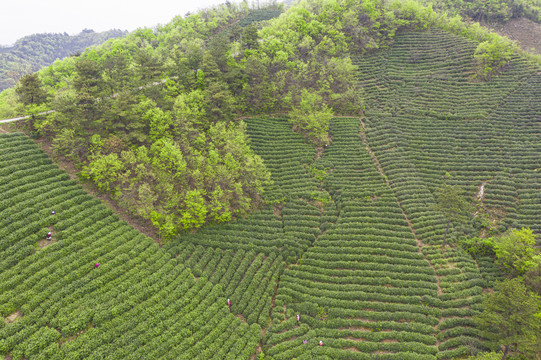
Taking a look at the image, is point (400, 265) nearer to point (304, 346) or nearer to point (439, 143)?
point (304, 346)

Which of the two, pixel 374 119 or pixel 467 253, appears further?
pixel 374 119

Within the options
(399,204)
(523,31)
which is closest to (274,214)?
(399,204)

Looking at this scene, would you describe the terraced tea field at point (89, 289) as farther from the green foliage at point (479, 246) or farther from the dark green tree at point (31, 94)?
the green foliage at point (479, 246)

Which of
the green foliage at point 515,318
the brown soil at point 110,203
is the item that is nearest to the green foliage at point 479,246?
the green foliage at point 515,318

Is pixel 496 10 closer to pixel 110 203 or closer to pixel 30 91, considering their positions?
pixel 110 203

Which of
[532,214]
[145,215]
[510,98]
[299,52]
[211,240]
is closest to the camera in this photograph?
[145,215]

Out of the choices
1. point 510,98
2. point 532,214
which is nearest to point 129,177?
point 532,214

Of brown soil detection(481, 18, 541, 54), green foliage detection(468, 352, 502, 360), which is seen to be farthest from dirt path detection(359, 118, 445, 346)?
brown soil detection(481, 18, 541, 54)
